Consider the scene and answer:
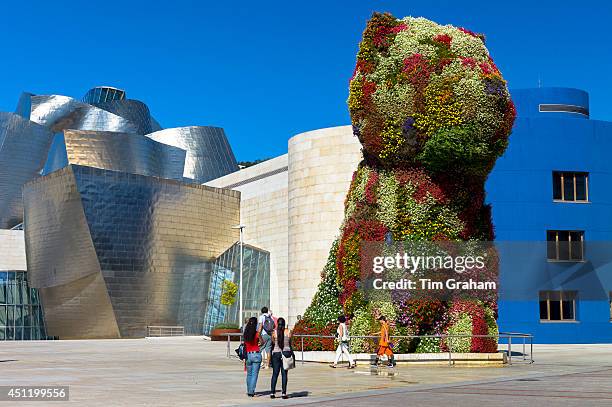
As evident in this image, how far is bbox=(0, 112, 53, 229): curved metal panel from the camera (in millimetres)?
80438

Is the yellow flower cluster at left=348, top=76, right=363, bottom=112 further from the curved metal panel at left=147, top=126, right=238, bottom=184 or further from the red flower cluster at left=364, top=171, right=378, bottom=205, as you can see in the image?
the curved metal panel at left=147, top=126, right=238, bottom=184

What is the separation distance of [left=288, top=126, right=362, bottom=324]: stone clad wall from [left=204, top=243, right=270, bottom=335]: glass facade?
13.2m

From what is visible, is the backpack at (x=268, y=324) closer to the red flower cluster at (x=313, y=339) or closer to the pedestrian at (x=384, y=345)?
the pedestrian at (x=384, y=345)

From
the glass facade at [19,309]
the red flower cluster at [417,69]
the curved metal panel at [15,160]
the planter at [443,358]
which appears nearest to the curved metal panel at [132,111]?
the curved metal panel at [15,160]

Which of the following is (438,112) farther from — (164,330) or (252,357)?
(164,330)

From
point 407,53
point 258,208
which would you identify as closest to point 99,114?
point 258,208

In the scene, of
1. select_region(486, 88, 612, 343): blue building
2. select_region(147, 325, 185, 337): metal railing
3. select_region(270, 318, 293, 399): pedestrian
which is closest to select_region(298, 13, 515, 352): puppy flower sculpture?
select_region(270, 318, 293, 399): pedestrian

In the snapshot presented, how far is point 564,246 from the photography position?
1623 inches

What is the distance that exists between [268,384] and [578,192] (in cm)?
2912

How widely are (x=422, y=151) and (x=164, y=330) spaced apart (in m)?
40.5

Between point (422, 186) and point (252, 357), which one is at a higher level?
point (422, 186)

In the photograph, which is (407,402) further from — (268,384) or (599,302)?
(599,302)

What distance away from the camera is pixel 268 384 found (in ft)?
57.1

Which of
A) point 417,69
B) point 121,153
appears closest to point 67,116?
point 121,153
